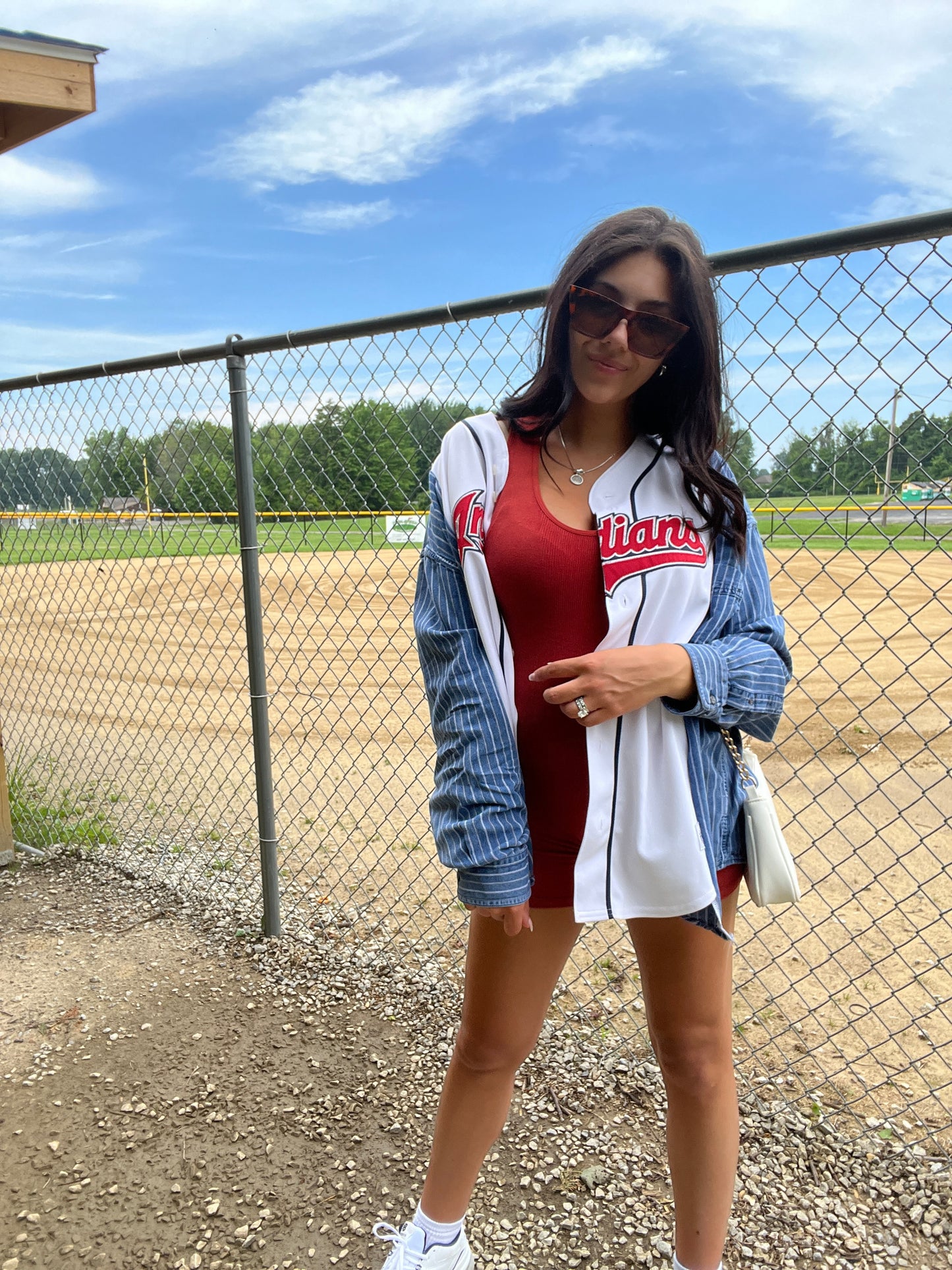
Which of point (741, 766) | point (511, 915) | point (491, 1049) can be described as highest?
point (741, 766)

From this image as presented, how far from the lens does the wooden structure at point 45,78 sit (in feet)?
9.61

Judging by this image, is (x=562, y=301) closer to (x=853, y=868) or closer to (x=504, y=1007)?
(x=504, y=1007)

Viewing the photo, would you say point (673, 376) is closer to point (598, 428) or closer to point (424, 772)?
point (598, 428)

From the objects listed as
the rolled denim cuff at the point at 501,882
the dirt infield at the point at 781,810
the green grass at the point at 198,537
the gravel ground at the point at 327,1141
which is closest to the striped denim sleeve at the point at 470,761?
the rolled denim cuff at the point at 501,882

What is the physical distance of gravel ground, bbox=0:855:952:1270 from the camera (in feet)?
6.31

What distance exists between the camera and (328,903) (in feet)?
11.2

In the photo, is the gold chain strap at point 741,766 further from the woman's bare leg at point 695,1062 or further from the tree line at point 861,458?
the tree line at point 861,458

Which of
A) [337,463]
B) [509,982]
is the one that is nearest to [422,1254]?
[509,982]

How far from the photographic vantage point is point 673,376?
5.05 feet

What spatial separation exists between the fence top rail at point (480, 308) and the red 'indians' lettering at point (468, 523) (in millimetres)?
673

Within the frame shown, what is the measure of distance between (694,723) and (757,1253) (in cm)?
129

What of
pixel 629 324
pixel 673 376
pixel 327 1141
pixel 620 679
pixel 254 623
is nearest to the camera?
pixel 620 679

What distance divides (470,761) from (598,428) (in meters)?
0.64

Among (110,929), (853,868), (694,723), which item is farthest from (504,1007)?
(853,868)
